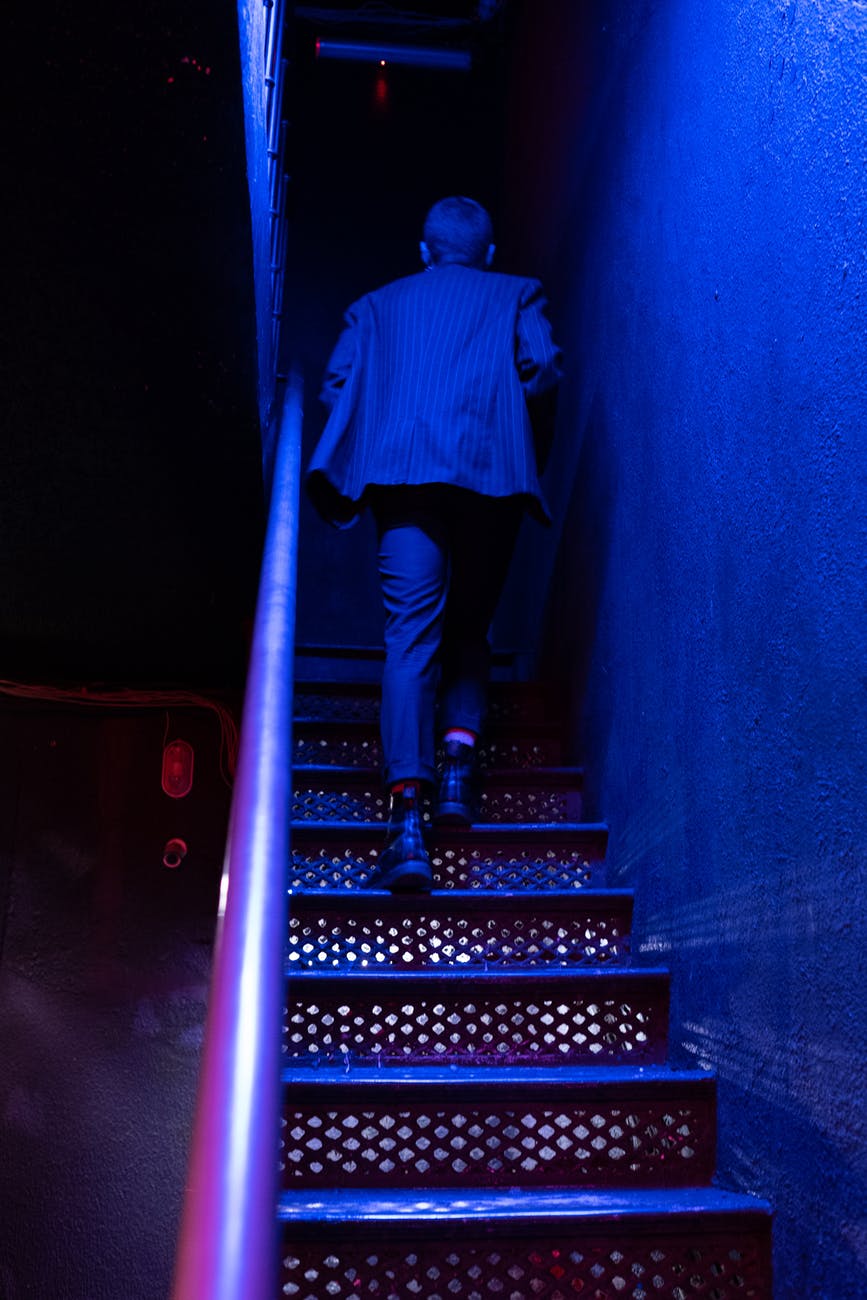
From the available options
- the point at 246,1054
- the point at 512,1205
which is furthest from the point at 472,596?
the point at 246,1054

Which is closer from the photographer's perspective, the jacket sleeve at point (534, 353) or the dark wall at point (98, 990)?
the jacket sleeve at point (534, 353)

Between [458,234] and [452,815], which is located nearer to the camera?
[452,815]

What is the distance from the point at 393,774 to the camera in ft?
7.93

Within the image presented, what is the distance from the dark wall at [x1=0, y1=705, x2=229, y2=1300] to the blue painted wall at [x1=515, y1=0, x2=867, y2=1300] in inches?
66.0

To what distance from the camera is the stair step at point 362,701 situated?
3.33 metres

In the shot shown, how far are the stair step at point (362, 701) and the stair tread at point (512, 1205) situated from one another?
1666mm

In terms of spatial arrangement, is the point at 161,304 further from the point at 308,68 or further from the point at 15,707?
A: the point at 308,68

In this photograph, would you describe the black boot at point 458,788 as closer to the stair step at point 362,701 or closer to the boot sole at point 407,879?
the boot sole at point 407,879

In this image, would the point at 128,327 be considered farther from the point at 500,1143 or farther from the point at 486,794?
the point at 500,1143

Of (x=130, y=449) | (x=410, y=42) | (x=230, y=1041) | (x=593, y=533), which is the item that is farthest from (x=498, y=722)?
(x=410, y=42)

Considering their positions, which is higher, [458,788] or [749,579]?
[749,579]

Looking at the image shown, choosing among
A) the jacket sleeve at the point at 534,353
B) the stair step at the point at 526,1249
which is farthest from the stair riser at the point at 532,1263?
the jacket sleeve at the point at 534,353

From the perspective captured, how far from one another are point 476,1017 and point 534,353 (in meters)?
1.63

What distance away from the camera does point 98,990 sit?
145 inches
